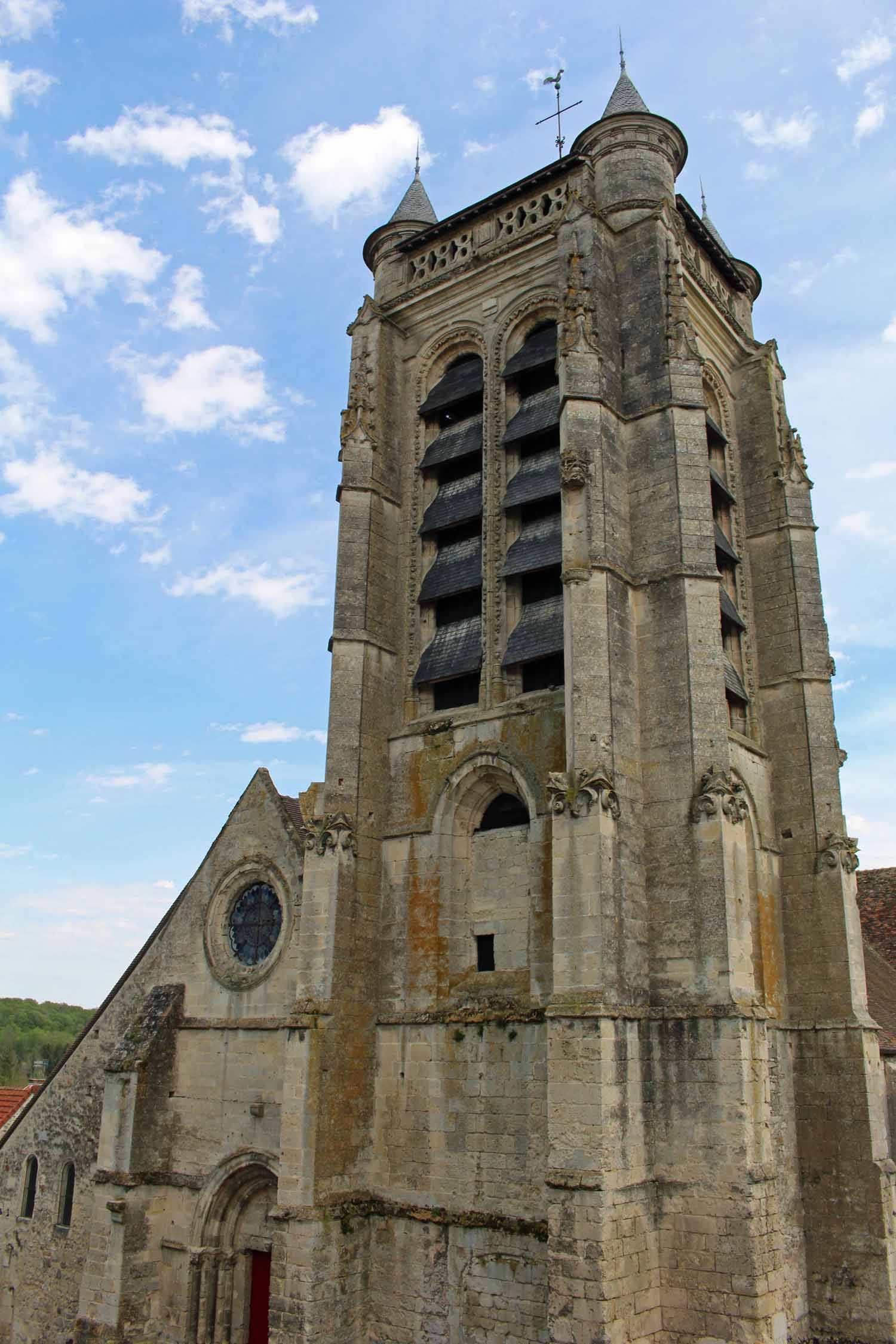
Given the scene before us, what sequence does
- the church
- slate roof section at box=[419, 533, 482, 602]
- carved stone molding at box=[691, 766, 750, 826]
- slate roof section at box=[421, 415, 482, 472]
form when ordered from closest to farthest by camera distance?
the church < carved stone molding at box=[691, 766, 750, 826] < slate roof section at box=[419, 533, 482, 602] < slate roof section at box=[421, 415, 482, 472]

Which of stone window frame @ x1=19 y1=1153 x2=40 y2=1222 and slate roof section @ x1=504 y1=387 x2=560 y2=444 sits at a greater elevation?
slate roof section @ x1=504 y1=387 x2=560 y2=444

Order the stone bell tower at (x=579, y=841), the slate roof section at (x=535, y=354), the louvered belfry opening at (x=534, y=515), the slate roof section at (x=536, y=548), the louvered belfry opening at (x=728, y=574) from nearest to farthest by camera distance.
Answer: the stone bell tower at (x=579, y=841)
the louvered belfry opening at (x=534, y=515)
the slate roof section at (x=536, y=548)
the louvered belfry opening at (x=728, y=574)
the slate roof section at (x=535, y=354)

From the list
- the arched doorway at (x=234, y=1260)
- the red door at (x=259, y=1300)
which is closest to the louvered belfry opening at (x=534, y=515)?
the arched doorway at (x=234, y=1260)

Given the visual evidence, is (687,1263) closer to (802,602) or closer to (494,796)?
(494,796)

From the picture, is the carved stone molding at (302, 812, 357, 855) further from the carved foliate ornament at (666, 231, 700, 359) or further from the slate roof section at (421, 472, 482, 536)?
the carved foliate ornament at (666, 231, 700, 359)

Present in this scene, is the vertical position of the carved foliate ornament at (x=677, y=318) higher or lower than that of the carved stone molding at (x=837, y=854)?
higher

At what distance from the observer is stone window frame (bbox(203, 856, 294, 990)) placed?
15.3m

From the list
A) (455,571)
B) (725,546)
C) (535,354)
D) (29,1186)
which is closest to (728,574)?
(725,546)

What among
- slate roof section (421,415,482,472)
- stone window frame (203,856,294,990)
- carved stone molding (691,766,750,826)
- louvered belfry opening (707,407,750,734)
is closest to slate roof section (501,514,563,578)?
slate roof section (421,415,482,472)

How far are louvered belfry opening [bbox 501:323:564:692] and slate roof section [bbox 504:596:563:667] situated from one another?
11mm

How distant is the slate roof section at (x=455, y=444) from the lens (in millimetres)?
15805

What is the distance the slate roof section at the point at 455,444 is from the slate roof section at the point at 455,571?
4.31 feet

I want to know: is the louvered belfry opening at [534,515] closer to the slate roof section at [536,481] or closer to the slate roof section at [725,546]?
the slate roof section at [536,481]

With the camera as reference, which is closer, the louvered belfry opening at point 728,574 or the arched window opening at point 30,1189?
the louvered belfry opening at point 728,574
